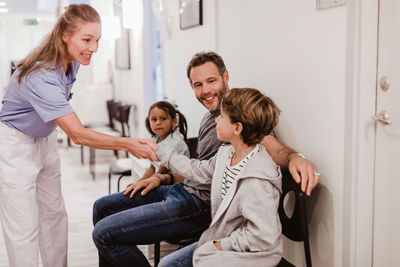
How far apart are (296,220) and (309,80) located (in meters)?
0.57

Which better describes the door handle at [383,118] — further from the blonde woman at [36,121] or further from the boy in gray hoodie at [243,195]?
the blonde woman at [36,121]

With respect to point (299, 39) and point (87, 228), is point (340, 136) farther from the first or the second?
point (87, 228)

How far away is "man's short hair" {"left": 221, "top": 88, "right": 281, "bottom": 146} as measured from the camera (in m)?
1.50

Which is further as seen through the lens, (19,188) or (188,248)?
(19,188)

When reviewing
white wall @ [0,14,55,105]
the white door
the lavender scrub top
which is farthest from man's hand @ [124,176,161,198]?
white wall @ [0,14,55,105]

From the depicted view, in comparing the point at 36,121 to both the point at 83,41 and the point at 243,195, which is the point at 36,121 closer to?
the point at 83,41

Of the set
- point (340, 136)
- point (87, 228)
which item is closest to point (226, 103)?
point (340, 136)

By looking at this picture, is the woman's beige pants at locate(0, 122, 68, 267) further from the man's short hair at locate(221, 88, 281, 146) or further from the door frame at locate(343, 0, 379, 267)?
the door frame at locate(343, 0, 379, 267)

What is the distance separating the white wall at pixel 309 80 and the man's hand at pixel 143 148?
63 centimetres

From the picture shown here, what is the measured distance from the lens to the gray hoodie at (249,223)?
4.60 feet

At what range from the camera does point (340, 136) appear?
5.36 ft

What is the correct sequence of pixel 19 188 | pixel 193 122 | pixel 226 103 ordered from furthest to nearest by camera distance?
pixel 193 122
pixel 19 188
pixel 226 103

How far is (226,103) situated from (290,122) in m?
0.53

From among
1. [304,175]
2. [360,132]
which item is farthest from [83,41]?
[360,132]
